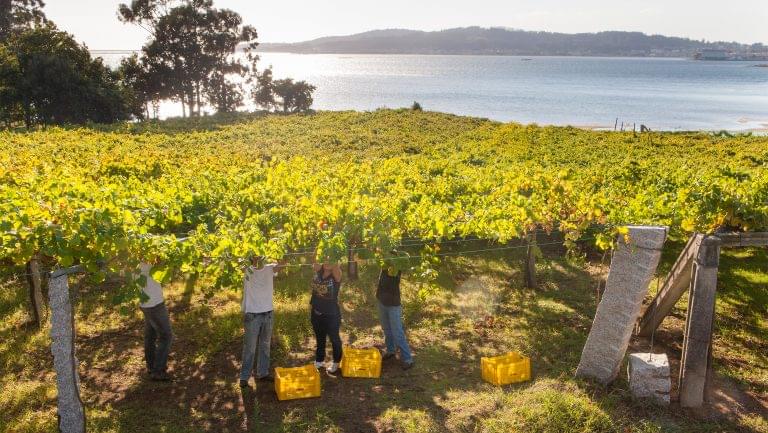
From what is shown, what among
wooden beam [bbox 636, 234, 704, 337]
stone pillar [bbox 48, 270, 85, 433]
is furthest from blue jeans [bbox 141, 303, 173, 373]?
wooden beam [bbox 636, 234, 704, 337]

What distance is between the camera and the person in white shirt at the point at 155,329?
25.1 feet

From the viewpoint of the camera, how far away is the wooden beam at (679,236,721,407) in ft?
25.4

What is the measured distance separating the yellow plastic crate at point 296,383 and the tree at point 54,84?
137 feet

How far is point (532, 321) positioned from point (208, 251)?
21.4 ft

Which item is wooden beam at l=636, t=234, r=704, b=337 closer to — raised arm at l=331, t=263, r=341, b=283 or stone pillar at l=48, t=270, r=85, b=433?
raised arm at l=331, t=263, r=341, b=283

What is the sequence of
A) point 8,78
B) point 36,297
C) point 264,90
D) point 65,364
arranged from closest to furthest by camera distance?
point 65,364, point 36,297, point 8,78, point 264,90

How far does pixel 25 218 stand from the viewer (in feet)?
20.4

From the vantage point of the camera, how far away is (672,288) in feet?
28.8

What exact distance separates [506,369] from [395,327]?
180 cm

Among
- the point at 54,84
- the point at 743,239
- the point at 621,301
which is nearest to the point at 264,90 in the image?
the point at 54,84

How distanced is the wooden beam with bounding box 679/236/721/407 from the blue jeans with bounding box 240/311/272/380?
6047 millimetres

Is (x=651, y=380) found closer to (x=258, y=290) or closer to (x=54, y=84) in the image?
(x=258, y=290)

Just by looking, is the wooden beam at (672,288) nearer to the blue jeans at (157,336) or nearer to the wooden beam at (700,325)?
the wooden beam at (700,325)

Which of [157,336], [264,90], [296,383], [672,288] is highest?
[264,90]
